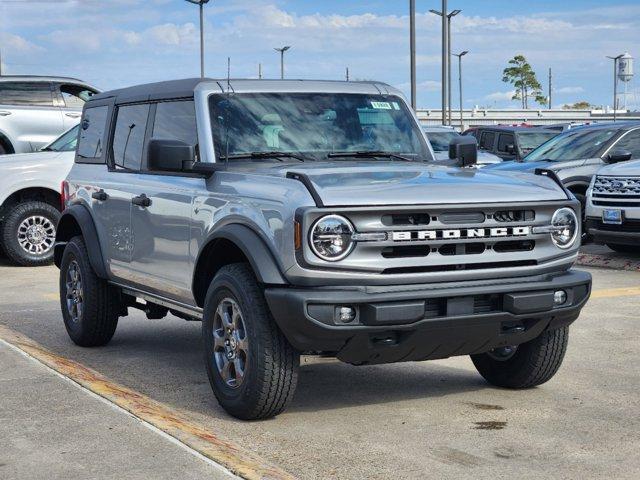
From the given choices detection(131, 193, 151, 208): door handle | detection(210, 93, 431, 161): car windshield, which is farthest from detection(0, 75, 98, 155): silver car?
detection(210, 93, 431, 161): car windshield

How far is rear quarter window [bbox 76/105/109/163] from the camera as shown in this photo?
341 inches

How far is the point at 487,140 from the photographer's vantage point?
26734 millimetres

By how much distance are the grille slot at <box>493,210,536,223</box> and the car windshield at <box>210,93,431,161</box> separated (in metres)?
1.29

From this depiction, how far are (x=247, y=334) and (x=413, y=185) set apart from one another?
3.75 feet

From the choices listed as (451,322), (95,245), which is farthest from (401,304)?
(95,245)

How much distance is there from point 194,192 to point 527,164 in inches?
398

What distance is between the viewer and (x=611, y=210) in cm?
1390

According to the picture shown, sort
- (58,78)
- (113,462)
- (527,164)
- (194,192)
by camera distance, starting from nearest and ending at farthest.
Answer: (113,462) < (194,192) < (527,164) < (58,78)

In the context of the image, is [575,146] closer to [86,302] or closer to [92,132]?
[92,132]

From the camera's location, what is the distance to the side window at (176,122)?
7.16 metres

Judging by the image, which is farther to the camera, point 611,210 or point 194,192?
point 611,210

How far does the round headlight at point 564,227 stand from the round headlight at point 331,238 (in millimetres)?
1259

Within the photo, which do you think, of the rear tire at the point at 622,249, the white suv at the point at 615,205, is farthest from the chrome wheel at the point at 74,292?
the rear tire at the point at 622,249

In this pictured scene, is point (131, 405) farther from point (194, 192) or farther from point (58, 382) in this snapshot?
point (194, 192)
